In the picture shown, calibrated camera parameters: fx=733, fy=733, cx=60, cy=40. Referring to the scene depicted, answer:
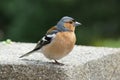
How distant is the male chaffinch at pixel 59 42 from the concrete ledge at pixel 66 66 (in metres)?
0.13

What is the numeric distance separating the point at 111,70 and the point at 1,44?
1.65 metres

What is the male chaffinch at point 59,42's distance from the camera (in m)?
8.16

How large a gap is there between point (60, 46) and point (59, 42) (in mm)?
55

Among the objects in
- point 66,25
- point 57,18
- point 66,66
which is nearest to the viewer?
point 66,66

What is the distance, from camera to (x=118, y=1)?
1611 cm

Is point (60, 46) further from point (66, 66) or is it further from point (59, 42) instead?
point (66, 66)

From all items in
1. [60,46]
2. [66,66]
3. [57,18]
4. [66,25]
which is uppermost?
[66,25]

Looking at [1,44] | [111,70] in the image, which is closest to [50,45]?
[111,70]

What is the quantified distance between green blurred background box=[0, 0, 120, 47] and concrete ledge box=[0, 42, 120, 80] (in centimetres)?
467

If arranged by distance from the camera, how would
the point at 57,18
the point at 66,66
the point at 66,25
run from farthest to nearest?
the point at 57,18 < the point at 66,25 < the point at 66,66

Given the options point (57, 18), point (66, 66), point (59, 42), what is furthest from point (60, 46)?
point (57, 18)

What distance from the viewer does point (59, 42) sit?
8.18 metres

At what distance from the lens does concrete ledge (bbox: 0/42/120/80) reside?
8.12 meters

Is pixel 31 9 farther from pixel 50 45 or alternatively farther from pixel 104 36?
pixel 50 45
